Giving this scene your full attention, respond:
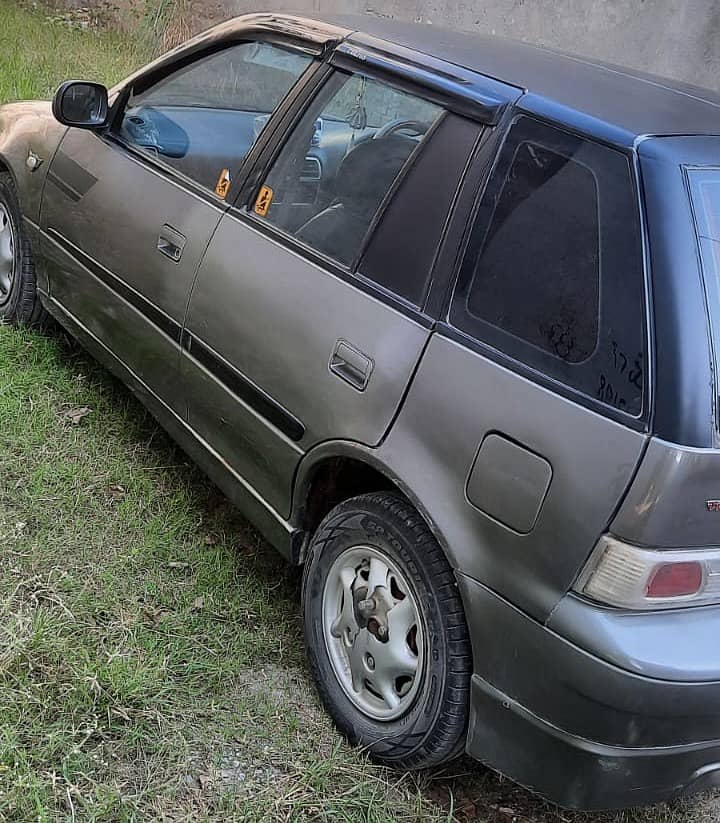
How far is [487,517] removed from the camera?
6.86 feet

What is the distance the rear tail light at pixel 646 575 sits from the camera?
1884 mm

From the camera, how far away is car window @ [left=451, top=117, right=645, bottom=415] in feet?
6.50

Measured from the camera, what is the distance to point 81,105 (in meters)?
3.57

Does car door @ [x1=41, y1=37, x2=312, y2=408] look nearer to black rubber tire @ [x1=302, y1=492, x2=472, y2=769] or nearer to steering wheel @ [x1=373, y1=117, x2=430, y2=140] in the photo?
steering wheel @ [x1=373, y1=117, x2=430, y2=140]

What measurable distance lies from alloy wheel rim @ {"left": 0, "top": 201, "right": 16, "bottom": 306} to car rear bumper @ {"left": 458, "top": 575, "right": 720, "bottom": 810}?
3.00 meters

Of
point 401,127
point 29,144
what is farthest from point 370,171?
point 29,144

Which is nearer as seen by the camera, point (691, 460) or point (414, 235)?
point (691, 460)

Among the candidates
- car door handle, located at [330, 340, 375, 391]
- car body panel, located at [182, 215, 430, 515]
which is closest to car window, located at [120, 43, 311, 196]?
car body panel, located at [182, 215, 430, 515]

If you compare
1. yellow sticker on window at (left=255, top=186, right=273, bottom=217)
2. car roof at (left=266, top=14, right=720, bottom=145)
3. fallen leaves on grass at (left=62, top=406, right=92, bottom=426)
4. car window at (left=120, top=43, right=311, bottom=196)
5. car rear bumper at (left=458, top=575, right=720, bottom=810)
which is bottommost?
fallen leaves on grass at (left=62, top=406, right=92, bottom=426)

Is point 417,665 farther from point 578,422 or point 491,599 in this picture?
point 578,422

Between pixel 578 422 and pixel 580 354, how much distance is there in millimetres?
160

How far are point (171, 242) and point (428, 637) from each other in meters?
1.62

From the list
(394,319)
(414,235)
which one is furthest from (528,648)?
(414,235)

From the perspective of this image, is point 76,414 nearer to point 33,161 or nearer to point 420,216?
point 33,161
